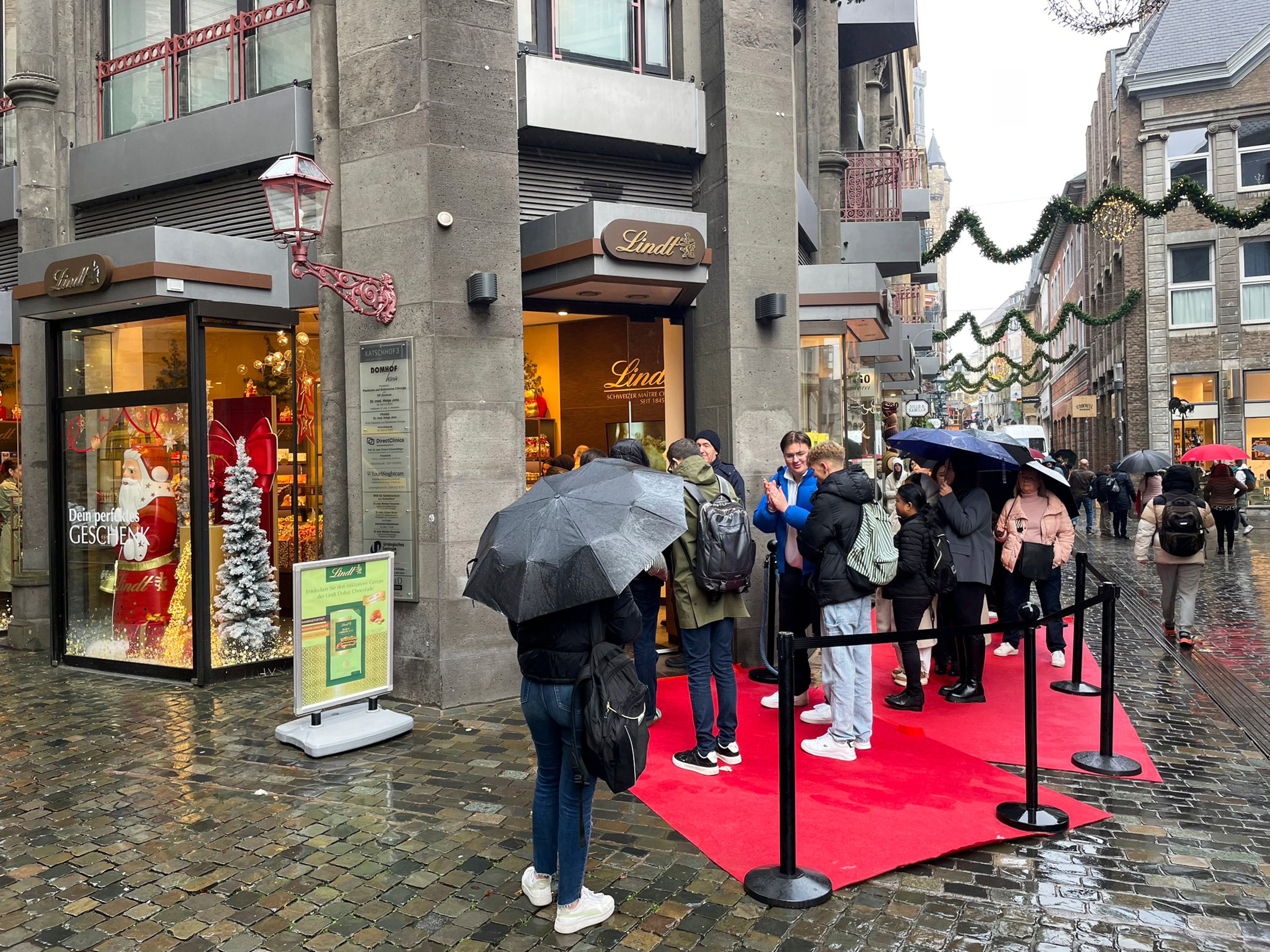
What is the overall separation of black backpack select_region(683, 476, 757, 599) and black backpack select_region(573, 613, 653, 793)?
78.8 inches

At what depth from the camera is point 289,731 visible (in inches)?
261

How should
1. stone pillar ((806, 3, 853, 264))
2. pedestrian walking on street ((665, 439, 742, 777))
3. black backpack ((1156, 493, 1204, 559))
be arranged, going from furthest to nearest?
stone pillar ((806, 3, 853, 264)), black backpack ((1156, 493, 1204, 559)), pedestrian walking on street ((665, 439, 742, 777))

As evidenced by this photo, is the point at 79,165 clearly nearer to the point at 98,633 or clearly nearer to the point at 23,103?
the point at 23,103

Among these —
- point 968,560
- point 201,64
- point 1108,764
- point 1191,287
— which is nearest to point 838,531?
point 968,560

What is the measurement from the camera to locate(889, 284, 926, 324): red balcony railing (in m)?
26.2

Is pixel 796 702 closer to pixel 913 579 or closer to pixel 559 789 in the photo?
pixel 913 579

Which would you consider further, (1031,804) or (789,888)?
(1031,804)

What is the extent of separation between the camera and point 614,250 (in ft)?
26.2

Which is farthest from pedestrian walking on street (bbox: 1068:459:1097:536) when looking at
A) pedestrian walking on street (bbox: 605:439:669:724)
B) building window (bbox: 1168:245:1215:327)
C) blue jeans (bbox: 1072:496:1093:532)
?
pedestrian walking on street (bbox: 605:439:669:724)

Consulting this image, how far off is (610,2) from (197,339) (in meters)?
5.24

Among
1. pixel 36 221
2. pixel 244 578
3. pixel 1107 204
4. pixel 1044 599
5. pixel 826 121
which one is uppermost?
pixel 826 121

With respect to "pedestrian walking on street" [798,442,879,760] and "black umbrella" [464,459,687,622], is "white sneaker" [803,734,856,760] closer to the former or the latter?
"pedestrian walking on street" [798,442,879,760]

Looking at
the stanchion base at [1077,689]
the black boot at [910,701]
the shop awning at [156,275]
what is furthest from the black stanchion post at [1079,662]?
the shop awning at [156,275]

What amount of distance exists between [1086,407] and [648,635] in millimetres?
37960
